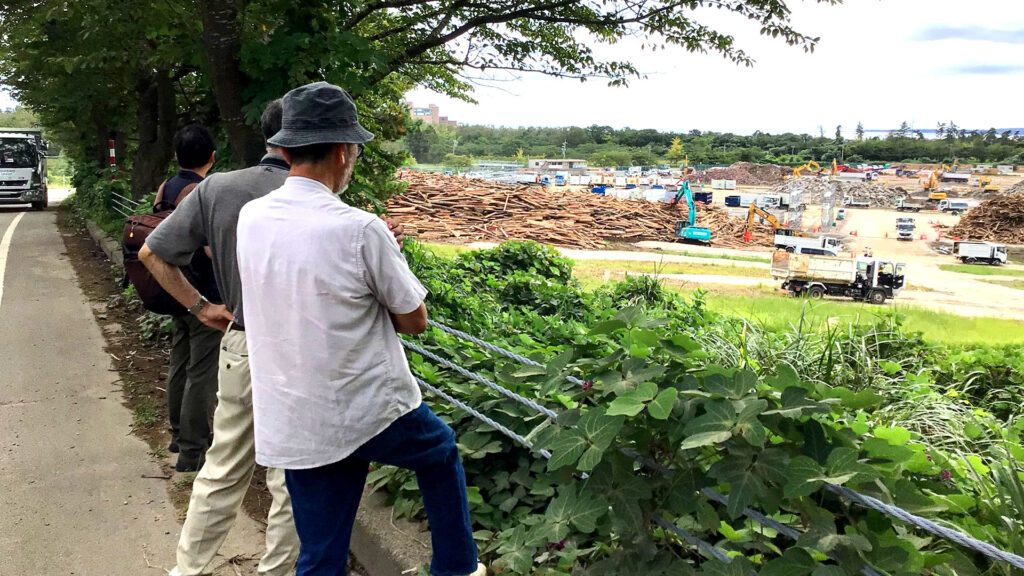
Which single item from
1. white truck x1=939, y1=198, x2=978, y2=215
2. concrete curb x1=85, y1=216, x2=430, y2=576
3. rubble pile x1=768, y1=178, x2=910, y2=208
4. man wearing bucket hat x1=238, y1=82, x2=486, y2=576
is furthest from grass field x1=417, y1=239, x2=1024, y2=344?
white truck x1=939, y1=198, x2=978, y2=215

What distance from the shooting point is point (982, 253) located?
1439 inches

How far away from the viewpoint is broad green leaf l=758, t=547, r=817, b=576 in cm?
204

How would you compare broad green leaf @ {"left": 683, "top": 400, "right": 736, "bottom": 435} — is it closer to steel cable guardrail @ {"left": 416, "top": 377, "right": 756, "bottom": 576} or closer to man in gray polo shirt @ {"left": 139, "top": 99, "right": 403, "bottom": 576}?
steel cable guardrail @ {"left": 416, "top": 377, "right": 756, "bottom": 576}

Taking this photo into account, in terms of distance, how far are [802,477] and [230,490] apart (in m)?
2.30

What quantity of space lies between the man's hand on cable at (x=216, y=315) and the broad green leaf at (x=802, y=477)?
2.26m

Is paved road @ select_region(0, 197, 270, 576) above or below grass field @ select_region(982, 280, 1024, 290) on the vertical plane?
above

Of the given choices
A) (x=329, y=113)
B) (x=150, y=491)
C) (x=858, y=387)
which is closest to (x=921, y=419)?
(x=858, y=387)

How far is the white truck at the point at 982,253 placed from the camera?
119 ft

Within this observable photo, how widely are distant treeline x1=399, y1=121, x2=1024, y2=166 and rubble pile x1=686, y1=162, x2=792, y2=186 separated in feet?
47.0

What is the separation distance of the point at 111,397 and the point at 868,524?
18.0ft

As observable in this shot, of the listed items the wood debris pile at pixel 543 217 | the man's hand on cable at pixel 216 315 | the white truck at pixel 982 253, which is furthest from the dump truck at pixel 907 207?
the man's hand on cable at pixel 216 315

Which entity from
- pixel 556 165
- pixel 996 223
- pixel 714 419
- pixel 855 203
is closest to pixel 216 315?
pixel 714 419

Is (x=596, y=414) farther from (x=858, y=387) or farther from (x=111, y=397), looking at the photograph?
(x=111, y=397)

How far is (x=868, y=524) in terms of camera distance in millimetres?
2154
